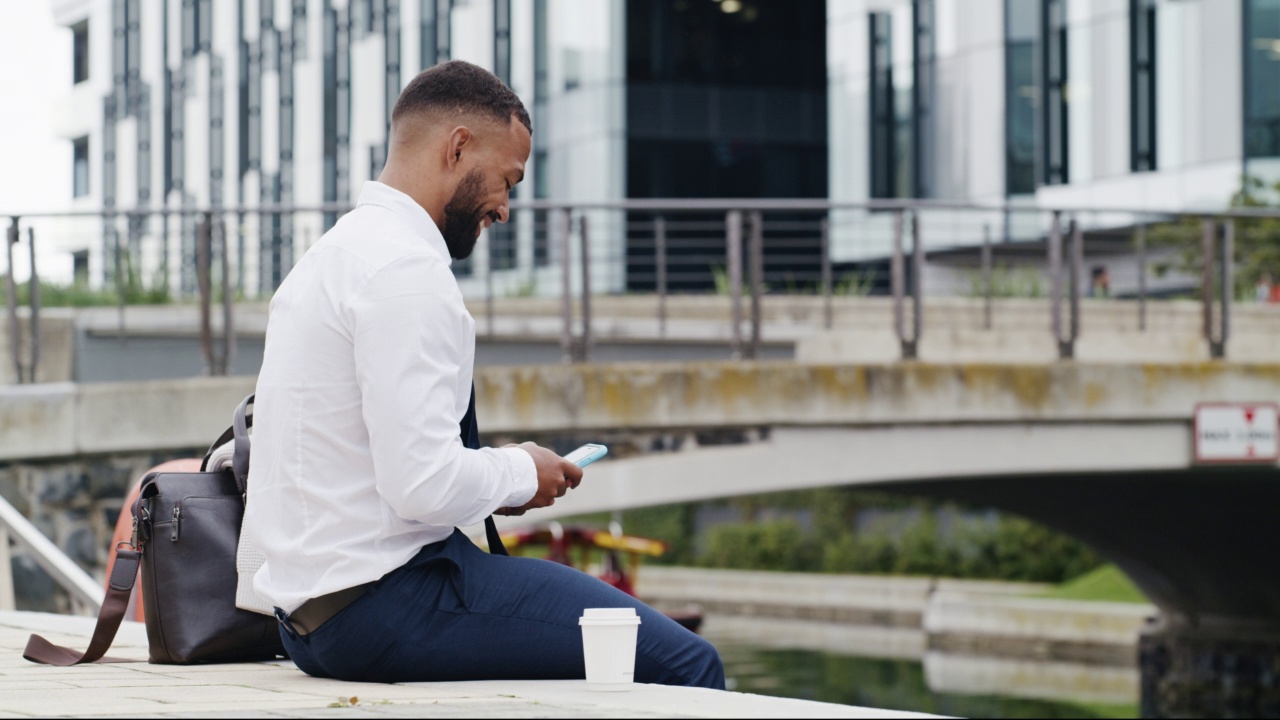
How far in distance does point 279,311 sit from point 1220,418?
7.81 metres

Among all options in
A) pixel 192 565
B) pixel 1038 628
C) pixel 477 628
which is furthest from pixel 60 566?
pixel 1038 628

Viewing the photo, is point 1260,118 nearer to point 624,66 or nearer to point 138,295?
point 624,66

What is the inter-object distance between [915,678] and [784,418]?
35.5 feet

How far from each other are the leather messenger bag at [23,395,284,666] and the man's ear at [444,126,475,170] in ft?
2.46

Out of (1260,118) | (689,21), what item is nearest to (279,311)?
(1260,118)

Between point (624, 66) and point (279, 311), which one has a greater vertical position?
point (624, 66)

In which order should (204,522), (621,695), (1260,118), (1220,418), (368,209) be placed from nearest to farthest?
(621,695)
(368,209)
(204,522)
(1220,418)
(1260,118)

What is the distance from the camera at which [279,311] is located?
3.00m

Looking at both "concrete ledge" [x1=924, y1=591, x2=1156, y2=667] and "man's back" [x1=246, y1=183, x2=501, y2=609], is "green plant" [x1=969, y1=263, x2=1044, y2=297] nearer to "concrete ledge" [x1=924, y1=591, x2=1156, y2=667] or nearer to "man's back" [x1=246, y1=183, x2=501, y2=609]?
"concrete ledge" [x1=924, y1=591, x2=1156, y2=667]

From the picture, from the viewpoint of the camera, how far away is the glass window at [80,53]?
155 feet

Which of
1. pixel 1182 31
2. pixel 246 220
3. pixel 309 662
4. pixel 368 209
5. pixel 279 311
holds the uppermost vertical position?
pixel 1182 31

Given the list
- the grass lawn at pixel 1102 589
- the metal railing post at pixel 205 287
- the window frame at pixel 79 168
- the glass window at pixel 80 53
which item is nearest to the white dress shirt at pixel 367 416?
the metal railing post at pixel 205 287

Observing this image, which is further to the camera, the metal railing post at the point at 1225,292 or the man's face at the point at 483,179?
the metal railing post at the point at 1225,292

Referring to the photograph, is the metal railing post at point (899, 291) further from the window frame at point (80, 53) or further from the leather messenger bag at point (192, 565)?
the window frame at point (80, 53)
